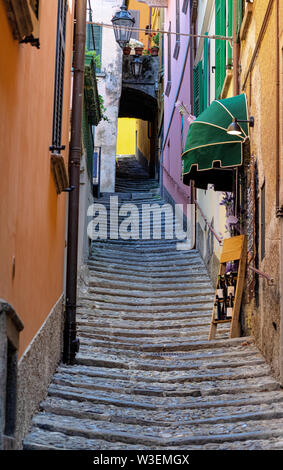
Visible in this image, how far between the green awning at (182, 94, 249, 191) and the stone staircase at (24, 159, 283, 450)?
7.85ft

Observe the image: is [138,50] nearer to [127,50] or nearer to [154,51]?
[127,50]

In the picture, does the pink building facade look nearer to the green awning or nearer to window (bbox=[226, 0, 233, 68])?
window (bbox=[226, 0, 233, 68])

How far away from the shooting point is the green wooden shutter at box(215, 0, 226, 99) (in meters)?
12.1

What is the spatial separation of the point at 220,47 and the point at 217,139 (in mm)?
3559

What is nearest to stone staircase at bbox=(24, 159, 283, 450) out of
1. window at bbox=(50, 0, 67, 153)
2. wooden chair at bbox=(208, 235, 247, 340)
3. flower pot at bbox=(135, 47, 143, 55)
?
wooden chair at bbox=(208, 235, 247, 340)

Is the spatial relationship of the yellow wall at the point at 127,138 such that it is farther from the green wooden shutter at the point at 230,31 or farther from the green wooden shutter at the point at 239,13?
the green wooden shutter at the point at 239,13

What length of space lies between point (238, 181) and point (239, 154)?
1136 mm

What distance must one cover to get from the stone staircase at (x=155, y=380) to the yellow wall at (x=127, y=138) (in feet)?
92.1

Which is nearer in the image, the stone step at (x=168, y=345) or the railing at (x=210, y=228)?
the stone step at (x=168, y=345)

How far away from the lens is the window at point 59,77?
7633mm

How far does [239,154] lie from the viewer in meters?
9.35

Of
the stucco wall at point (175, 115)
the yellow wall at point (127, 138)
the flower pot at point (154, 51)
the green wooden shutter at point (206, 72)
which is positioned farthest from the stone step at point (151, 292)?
the yellow wall at point (127, 138)

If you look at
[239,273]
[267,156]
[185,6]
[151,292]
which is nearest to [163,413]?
[239,273]
